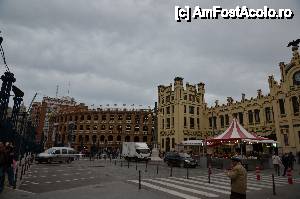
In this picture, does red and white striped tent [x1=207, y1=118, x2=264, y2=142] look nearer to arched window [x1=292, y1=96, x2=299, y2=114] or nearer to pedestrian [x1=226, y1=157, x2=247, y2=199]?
arched window [x1=292, y1=96, x2=299, y2=114]

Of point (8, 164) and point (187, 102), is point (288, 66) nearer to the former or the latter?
point (187, 102)

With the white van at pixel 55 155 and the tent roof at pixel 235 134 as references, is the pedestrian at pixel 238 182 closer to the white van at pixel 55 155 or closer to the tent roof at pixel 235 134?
the tent roof at pixel 235 134

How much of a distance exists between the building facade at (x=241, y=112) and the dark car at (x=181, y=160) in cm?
1511

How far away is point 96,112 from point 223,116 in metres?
37.3

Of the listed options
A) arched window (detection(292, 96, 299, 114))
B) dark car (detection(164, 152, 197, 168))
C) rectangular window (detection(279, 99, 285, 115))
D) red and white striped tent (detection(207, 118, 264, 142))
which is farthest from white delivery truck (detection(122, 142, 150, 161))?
arched window (detection(292, 96, 299, 114))

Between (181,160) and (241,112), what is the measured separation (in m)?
21.2

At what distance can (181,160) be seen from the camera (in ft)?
89.8

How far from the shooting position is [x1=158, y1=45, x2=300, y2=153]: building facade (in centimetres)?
3466

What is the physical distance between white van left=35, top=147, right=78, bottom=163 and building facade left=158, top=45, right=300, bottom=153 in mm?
21604

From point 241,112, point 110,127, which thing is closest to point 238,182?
point 241,112

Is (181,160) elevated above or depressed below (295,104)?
below

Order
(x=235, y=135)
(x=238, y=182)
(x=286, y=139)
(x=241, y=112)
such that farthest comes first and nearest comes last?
1. (x=241, y=112)
2. (x=286, y=139)
3. (x=235, y=135)
4. (x=238, y=182)

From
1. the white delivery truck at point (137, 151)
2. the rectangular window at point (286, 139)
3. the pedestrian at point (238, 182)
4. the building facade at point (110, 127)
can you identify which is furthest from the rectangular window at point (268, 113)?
the pedestrian at point (238, 182)

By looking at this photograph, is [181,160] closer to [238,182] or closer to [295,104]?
[295,104]
